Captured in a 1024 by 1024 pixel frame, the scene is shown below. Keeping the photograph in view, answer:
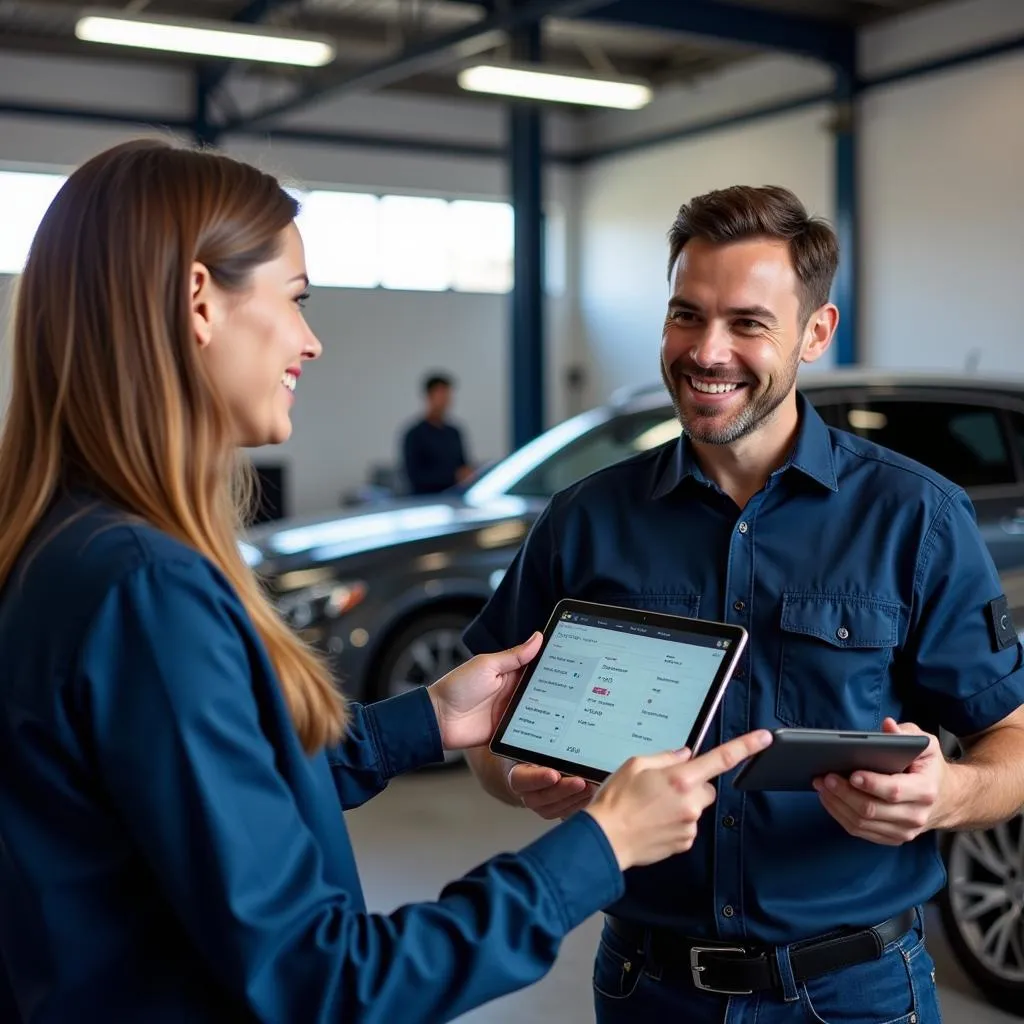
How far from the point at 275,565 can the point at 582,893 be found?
453cm

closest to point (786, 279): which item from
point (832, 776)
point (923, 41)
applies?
point (832, 776)

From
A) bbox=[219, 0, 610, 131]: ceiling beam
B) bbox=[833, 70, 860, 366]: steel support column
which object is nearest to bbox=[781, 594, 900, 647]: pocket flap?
bbox=[219, 0, 610, 131]: ceiling beam

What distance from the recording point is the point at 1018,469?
5395 mm

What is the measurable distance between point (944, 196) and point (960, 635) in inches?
446

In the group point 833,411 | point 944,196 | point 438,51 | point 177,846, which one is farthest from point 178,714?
point 944,196

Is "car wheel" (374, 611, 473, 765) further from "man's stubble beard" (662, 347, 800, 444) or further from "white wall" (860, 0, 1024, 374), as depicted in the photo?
"white wall" (860, 0, 1024, 374)

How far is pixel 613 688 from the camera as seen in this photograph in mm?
1747

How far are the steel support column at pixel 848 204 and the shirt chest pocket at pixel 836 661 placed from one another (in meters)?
11.5

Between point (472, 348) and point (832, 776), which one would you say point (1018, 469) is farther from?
point (472, 348)

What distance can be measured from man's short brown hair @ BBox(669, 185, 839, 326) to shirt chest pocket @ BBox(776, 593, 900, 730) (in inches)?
18.1

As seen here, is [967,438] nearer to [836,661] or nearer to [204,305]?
[836,661]

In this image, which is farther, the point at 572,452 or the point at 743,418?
the point at 572,452

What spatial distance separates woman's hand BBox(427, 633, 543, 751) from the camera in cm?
187

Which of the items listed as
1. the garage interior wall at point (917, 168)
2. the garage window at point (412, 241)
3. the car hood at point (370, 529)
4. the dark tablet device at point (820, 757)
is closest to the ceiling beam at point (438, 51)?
the garage window at point (412, 241)
